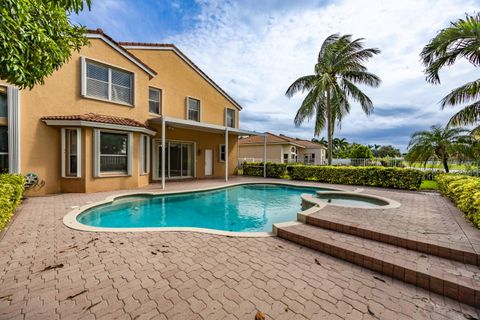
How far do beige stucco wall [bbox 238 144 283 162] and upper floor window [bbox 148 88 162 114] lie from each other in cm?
1451

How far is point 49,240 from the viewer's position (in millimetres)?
4562

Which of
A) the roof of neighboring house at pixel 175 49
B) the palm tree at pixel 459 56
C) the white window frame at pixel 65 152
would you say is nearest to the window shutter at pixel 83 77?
the white window frame at pixel 65 152

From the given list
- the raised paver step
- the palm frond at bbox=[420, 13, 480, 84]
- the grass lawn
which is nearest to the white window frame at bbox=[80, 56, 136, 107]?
the raised paver step

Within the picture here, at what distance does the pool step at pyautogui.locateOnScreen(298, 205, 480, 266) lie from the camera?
12.1 ft

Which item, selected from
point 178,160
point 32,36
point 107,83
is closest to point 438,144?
point 178,160

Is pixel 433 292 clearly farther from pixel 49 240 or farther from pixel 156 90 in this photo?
pixel 156 90

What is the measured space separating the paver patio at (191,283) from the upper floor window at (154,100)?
10873 mm

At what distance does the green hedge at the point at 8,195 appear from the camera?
4905 mm

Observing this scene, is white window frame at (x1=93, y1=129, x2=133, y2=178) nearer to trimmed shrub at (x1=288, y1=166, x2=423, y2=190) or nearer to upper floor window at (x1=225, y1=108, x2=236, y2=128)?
upper floor window at (x1=225, y1=108, x2=236, y2=128)

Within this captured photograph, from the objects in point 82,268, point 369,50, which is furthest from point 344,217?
point 369,50

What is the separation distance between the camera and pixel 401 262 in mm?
3539

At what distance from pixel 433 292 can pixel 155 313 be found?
3.87 metres

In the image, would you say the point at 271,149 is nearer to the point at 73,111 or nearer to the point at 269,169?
the point at 269,169

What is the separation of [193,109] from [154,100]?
10.5 ft
